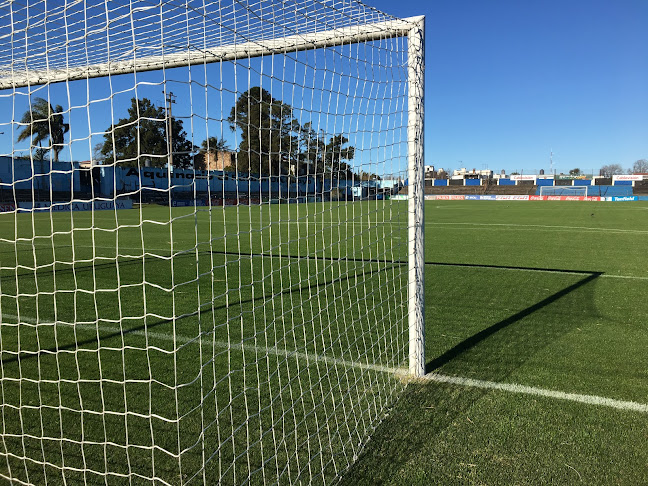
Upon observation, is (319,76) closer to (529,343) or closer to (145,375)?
(145,375)

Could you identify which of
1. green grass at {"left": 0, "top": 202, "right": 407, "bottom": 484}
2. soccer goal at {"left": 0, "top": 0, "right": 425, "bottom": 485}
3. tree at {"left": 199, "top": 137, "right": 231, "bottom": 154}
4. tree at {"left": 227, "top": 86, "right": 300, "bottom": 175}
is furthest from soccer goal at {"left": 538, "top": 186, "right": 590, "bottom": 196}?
tree at {"left": 199, "top": 137, "right": 231, "bottom": 154}

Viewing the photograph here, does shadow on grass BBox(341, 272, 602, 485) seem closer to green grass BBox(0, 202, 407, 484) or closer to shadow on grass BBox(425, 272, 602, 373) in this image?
shadow on grass BBox(425, 272, 602, 373)

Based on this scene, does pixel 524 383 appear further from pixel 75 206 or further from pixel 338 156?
pixel 75 206

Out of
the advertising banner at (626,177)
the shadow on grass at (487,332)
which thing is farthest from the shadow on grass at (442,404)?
the advertising banner at (626,177)

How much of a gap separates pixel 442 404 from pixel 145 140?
2306mm

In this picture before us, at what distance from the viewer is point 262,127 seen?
8.48 ft

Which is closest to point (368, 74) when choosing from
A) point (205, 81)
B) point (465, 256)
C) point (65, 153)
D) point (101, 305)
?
point (205, 81)

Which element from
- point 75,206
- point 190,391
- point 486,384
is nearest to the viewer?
point 190,391

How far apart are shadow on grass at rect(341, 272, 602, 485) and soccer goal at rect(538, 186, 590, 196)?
164ft

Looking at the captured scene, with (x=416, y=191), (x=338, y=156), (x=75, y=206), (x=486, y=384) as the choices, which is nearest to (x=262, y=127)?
(x=338, y=156)

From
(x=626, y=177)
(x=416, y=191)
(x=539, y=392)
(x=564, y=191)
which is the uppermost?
(x=626, y=177)

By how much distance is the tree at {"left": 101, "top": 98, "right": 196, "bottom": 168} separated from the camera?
1840mm

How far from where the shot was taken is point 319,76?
9.66 feet

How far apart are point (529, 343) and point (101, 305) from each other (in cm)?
441
